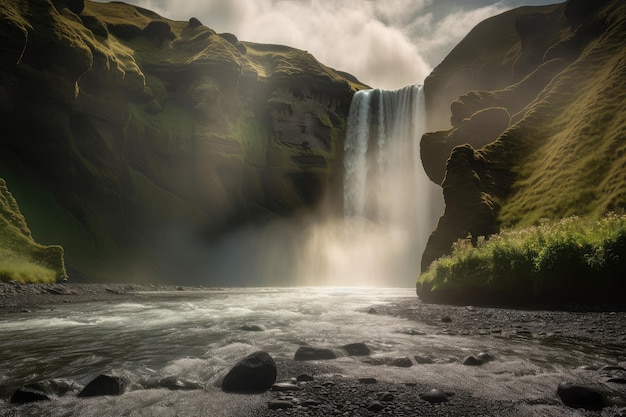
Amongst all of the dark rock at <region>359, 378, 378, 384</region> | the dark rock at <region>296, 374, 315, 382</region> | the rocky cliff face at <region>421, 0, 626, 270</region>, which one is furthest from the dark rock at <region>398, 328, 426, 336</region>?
the rocky cliff face at <region>421, 0, 626, 270</region>

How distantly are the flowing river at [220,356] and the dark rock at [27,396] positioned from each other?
0.14m

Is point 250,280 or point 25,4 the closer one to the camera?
point 25,4

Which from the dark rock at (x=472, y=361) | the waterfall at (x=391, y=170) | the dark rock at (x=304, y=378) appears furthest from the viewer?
the waterfall at (x=391, y=170)

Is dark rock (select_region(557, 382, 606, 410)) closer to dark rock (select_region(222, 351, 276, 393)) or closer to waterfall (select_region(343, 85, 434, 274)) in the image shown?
dark rock (select_region(222, 351, 276, 393))

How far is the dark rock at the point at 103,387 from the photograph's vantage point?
6719 millimetres

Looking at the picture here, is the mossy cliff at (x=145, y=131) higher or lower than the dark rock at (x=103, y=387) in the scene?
higher

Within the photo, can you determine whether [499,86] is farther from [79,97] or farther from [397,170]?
[79,97]

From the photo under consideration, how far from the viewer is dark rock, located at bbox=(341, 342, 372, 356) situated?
1010 cm

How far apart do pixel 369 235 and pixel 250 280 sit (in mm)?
27415

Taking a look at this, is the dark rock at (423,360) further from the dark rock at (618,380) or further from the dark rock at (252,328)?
the dark rock at (252,328)

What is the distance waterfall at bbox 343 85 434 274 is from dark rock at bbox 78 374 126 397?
70.1 metres

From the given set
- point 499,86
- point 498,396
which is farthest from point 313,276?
point 498,396

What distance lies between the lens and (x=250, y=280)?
259 feet

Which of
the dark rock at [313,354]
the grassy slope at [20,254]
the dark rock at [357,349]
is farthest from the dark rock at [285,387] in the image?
the grassy slope at [20,254]
